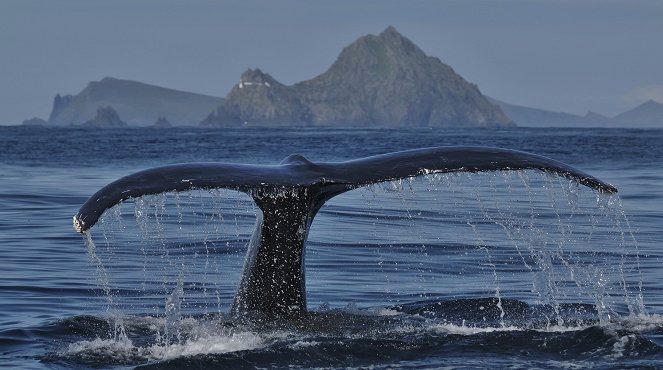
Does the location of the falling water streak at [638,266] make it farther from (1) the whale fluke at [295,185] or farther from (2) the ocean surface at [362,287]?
(1) the whale fluke at [295,185]

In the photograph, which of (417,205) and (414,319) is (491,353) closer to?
(414,319)

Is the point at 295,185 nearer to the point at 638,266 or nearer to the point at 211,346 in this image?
the point at 211,346

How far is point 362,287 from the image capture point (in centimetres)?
1095

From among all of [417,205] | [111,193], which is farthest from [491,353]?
[417,205]

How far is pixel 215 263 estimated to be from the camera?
40.5ft

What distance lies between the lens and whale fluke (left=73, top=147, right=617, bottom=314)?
23.4 ft

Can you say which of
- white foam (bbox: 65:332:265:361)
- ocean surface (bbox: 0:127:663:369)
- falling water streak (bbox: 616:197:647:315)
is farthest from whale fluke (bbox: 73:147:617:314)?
falling water streak (bbox: 616:197:647:315)

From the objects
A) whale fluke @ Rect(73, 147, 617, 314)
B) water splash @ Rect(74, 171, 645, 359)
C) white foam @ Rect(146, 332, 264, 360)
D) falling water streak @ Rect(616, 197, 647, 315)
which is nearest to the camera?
whale fluke @ Rect(73, 147, 617, 314)

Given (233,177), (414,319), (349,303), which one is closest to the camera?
(233,177)

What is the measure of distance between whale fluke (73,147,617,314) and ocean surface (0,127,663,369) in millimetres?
120

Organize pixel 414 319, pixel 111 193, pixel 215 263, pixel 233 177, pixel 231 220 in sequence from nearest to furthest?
pixel 111 193, pixel 233 177, pixel 414 319, pixel 215 263, pixel 231 220

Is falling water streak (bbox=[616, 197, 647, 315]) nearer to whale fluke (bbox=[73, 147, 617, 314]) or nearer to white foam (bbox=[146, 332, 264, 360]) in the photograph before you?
whale fluke (bbox=[73, 147, 617, 314])

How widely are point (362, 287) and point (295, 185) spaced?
370 centimetres

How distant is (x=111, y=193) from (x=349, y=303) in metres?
3.86
